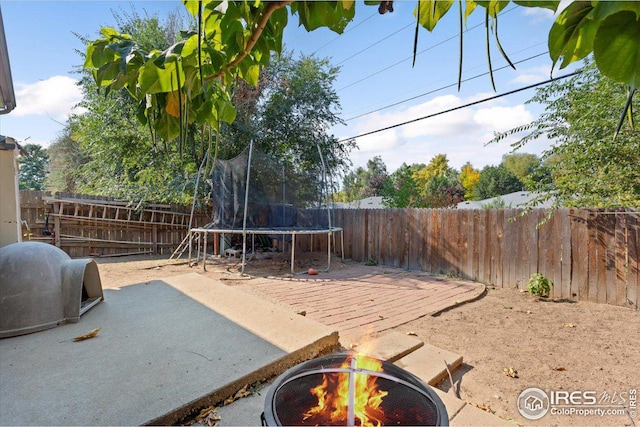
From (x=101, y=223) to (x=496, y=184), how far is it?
2948cm

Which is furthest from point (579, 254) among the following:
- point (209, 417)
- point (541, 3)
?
point (541, 3)

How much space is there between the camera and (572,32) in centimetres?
43

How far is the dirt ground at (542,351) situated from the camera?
6.42 ft

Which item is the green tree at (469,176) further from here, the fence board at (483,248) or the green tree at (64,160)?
the green tree at (64,160)

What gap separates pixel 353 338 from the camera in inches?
107

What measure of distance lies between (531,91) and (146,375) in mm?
6016

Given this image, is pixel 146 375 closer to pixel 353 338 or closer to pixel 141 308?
pixel 141 308

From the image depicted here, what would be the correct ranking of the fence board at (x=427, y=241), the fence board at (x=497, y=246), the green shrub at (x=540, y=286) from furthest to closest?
the fence board at (x=427, y=241) → the fence board at (x=497, y=246) → the green shrub at (x=540, y=286)

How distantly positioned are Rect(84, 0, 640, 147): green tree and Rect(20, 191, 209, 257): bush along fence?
819 centimetres

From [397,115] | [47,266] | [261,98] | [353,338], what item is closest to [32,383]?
[47,266]

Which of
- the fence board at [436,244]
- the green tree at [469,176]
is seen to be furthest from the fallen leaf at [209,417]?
the green tree at [469,176]

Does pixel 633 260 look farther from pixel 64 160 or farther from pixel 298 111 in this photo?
pixel 64 160

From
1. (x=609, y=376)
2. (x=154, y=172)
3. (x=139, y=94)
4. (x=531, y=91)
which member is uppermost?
(x=531, y=91)

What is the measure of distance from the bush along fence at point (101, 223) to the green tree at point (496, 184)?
1045 inches
